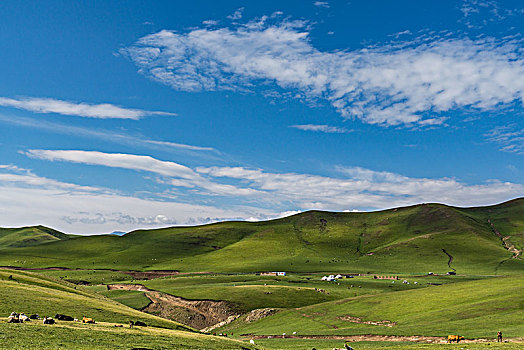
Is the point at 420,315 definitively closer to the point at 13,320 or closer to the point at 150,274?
the point at 13,320

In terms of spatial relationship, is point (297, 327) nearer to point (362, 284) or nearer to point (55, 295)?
point (55, 295)

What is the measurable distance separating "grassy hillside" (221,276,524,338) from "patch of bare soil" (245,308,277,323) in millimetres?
1721

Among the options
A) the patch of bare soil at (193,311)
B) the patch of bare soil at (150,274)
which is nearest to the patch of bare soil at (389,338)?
the patch of bare soil at (193,311)

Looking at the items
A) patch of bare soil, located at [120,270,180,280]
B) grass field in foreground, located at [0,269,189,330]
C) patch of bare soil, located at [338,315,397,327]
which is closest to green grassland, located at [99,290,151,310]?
grass field in foreground, located at [0,269,189,330]

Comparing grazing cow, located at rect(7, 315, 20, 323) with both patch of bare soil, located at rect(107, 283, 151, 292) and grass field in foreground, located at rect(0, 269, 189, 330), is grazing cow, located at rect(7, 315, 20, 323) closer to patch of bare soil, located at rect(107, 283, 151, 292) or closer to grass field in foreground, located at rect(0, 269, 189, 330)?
grass field in foreground, located at rect(0, 269, 189, 330)

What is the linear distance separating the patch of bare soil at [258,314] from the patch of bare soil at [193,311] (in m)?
6.23

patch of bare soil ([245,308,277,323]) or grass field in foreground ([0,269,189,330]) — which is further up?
grass field in foreground ([0,269,189,330])

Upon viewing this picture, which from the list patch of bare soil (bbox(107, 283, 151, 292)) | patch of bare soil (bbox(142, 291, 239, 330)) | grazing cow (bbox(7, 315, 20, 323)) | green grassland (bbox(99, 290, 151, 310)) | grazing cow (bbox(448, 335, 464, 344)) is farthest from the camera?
patch of bare soil (bbox(107, 283, 151, 292))

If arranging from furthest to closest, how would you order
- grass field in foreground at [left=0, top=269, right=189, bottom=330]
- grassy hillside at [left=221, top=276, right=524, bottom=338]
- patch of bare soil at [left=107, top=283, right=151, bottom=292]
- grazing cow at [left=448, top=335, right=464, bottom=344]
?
1. patch of bare soil at [left=107, top=283, right=151, bottom=292]
2. grassy hillside at [left=221, top=276, right=524, bottom=338]
3. grass field in foreground at [left=0, top=269, right=189, bottom=330]
4. grazing cow at [left=448, top=335, right=464, bottom=344]

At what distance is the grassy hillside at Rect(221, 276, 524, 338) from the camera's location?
58.3 metres

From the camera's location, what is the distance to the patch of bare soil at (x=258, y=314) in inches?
3593

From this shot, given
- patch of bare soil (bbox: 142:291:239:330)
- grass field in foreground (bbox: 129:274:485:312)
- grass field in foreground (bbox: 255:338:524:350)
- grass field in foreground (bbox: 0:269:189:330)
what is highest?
grass field in foreground (bbox: 0:269:189:330)

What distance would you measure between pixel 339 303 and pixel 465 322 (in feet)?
114

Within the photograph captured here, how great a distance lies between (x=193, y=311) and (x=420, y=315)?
5644cm
